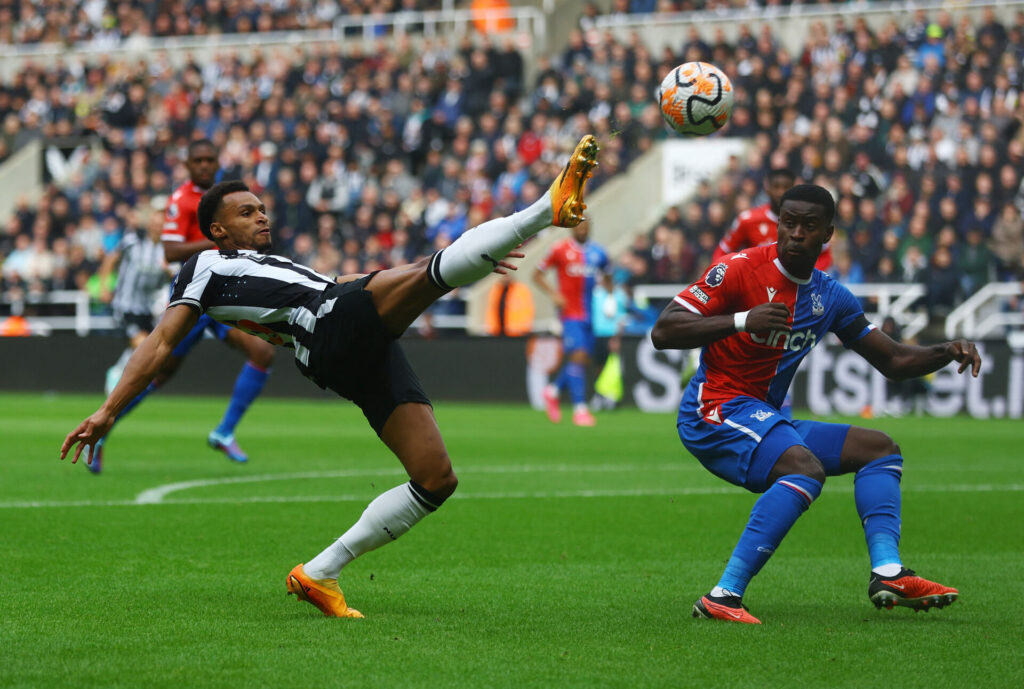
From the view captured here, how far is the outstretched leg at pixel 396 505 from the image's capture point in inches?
244

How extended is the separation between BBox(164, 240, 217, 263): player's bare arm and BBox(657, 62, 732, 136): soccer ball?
16.0 ft

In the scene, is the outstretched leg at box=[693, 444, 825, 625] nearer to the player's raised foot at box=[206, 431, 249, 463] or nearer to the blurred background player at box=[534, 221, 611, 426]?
the player's raised foot at box=[206, 431, 249, 463]

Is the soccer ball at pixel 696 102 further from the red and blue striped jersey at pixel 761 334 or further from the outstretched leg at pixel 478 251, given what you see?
the outstretched leg at pixel 478 251

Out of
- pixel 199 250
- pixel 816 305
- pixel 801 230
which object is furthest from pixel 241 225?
pixel 199 250

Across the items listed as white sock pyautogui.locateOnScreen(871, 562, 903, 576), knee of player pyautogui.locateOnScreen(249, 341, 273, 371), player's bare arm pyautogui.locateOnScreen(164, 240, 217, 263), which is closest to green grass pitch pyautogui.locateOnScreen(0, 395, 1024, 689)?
white sock pyautogui.locateOnScreen(871, 562, 903, 576)

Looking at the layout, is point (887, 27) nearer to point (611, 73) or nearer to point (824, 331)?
point (611, 73)

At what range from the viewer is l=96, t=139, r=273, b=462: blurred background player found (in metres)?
11.6

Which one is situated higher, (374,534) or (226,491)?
(374,534)

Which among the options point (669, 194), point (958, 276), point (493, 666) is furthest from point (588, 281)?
point (493, 666)

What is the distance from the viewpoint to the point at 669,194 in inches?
1054

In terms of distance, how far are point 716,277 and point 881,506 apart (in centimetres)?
121

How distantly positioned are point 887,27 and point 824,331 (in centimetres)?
1916

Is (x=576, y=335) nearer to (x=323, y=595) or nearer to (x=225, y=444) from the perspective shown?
(x=225, y=444)

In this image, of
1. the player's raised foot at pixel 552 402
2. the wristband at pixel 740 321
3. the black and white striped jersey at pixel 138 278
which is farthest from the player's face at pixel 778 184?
the player's raised foot at pixel 552 402
